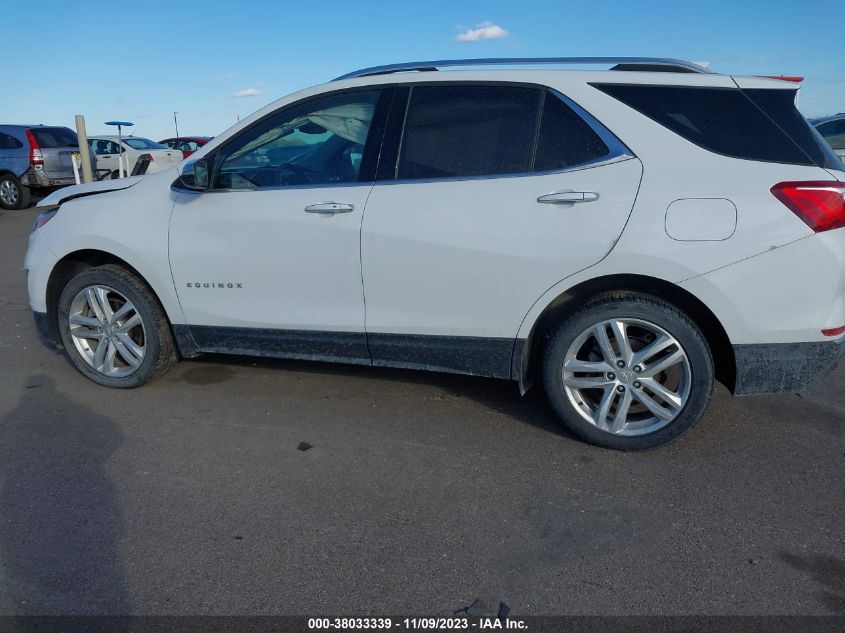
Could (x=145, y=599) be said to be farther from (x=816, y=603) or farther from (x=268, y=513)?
(x=816, y=603)

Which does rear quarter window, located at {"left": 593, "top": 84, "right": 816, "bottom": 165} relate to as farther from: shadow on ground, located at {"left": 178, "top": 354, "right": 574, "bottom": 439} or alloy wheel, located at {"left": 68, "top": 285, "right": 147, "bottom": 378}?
alloy wheel, located at {"left": 68, "top": 285, "right": 147, "bottom": 378}

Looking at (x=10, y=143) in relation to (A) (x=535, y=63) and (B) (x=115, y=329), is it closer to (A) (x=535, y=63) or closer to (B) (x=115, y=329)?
(B) (x=115, y=329)

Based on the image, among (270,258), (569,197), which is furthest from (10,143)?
(569,197)

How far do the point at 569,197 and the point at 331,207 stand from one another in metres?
1.23

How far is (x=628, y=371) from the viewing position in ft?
11.4

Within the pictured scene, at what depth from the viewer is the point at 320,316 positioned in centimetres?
388

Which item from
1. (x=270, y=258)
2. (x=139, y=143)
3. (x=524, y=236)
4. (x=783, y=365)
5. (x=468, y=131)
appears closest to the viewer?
(x=783, y=365)

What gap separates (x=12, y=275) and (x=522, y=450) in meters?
7.20

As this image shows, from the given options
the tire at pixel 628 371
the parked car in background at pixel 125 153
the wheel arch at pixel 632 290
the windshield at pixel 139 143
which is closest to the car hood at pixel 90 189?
the wheel arch at pixel 632 290

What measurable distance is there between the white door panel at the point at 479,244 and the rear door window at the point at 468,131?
0.31 ft

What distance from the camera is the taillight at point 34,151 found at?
47.2 feet

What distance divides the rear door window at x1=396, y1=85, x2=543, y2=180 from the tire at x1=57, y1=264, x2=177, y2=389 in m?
1.82

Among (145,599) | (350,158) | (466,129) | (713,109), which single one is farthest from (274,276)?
(713,109)

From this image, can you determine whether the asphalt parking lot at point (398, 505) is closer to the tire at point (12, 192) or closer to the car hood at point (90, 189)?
the car hood at point (90, 189)
